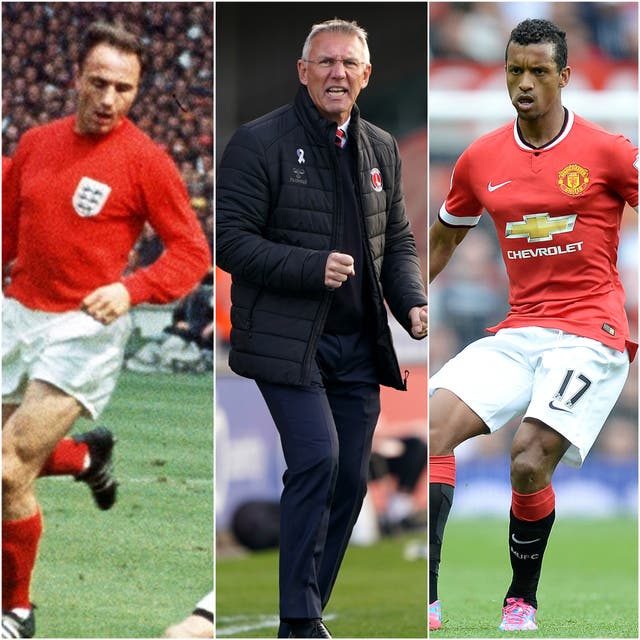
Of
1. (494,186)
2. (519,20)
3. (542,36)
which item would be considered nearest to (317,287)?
(494,186)

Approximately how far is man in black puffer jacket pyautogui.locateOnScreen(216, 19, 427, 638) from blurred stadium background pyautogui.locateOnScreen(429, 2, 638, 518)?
68 cm

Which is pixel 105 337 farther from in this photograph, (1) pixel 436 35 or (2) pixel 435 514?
(1) pixel 436 35

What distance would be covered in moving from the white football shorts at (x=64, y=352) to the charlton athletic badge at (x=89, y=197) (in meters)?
0.37

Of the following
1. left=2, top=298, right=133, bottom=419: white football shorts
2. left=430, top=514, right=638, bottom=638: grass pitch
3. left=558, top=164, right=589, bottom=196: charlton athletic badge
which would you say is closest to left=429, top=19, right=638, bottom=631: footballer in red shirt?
left=558, top=164, right=589, bottom=196: charlton athletic badge

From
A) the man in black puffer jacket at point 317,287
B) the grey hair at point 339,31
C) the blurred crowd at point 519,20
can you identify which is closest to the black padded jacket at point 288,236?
the man in black puffer jacket at point 317,287

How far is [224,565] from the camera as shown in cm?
925

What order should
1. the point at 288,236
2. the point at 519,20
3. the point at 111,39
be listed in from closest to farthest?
1. the point at 288,236
2. the point at 111,39
3. the point at 519,20

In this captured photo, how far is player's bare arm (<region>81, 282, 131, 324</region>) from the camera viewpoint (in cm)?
512

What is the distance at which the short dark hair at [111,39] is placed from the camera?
5.09 meters

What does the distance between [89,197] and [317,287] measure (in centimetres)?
104

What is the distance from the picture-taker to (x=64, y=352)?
5.14m

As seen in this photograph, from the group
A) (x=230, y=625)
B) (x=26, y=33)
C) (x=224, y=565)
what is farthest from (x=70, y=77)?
(x=224, y=565)

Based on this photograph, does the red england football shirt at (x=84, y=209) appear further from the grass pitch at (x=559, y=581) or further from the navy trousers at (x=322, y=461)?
the grass pitch at (x=559, y=581)

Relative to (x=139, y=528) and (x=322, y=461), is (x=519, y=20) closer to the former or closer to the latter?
(x=322, y=461)
